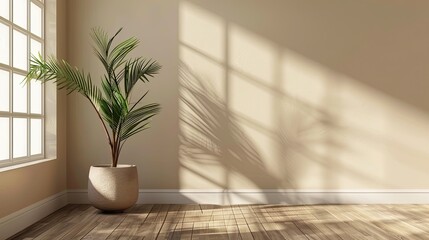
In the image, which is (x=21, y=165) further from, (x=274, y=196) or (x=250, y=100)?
(x=274, y=196)

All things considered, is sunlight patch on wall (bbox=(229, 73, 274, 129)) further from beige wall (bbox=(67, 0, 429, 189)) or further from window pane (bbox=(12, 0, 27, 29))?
window pane (bbox=(12, 0, 27, 29))

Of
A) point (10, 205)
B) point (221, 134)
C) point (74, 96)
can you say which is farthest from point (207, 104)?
point (10, 205)

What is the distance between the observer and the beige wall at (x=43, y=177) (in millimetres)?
3150

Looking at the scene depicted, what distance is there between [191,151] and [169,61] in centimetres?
81

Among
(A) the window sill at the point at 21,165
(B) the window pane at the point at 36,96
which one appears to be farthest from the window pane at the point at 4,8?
(A) the window sill at the point at 21,165

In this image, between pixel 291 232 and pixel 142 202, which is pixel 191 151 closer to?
pixel 142 202

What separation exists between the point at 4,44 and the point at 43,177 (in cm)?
105

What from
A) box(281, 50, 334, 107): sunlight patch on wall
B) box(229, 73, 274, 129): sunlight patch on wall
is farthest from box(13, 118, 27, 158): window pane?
box(281, 50, 334, 107): sunlight patch on wall

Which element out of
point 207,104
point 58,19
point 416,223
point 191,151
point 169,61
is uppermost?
point 58,19

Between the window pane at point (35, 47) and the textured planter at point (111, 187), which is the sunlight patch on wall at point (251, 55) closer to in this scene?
the textured planter at point (111, 187)

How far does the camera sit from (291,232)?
3.29 metres

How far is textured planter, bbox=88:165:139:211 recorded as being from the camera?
3.84 metres

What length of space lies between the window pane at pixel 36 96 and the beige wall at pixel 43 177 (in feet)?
0.67

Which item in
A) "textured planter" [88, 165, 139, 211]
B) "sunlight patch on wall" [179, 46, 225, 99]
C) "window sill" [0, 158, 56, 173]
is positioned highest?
"sunlight patch on wall" [179, 46, 225, 99]
